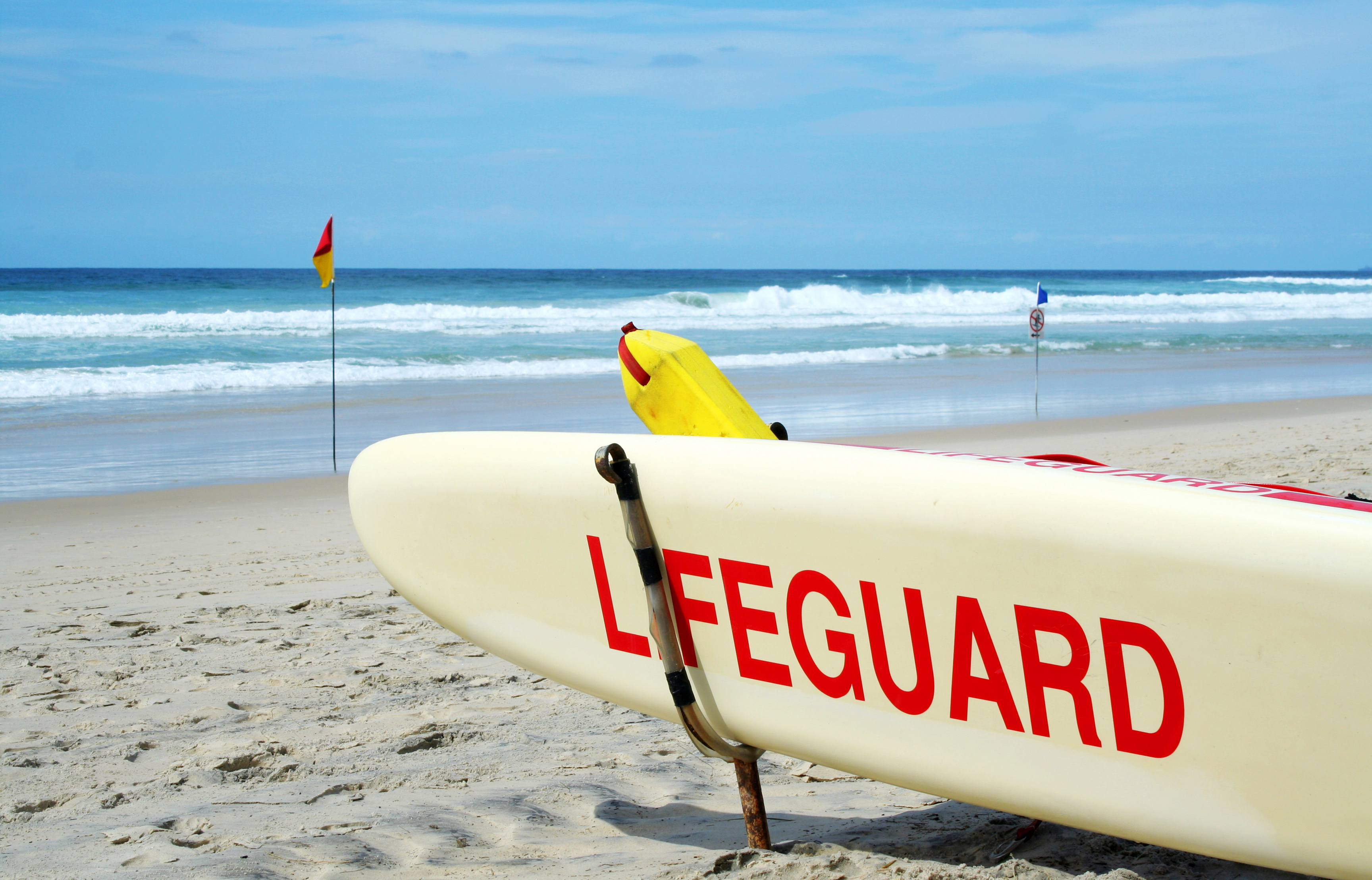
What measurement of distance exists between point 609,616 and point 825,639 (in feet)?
1.66

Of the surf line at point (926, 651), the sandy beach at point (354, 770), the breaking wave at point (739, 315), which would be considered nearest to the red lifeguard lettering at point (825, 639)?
the surf line at point (926, 651)

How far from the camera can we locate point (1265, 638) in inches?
57.7

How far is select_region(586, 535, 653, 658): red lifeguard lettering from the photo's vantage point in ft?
7.05

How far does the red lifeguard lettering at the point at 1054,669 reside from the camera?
5.35ft

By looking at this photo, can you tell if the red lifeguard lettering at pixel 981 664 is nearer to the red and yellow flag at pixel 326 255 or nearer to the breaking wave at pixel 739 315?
the red and yellow flag at pixel 326 255

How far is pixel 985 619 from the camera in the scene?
67.3 inches

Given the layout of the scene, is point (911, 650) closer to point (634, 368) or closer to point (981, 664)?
point (981, 664)

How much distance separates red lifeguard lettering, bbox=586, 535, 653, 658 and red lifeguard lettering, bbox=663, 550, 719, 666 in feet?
0.37

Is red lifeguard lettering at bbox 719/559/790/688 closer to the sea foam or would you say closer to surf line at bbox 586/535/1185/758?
surf line at bbox 586/535/1185/758

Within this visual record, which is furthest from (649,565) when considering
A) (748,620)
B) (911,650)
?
(911,650)

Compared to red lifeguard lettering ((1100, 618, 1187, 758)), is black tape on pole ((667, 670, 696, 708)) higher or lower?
lower

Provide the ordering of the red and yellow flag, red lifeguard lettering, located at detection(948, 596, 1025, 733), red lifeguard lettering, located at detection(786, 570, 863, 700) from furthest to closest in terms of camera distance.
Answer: the red and yellow flag
red lifeguard lettering, located at detection(786, 570, 863, 700)
red lifeguard lettering, located at detection(948, 596, 1025, 733)

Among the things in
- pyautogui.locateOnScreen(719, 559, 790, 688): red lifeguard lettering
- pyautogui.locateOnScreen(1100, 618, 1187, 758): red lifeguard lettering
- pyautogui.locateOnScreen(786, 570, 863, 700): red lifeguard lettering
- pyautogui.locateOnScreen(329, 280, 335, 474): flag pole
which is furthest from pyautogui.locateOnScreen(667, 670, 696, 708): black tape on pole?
pyautogui.locateOnScreen(329, 280, 335, 474): flag pole

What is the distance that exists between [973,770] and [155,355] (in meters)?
18.0
